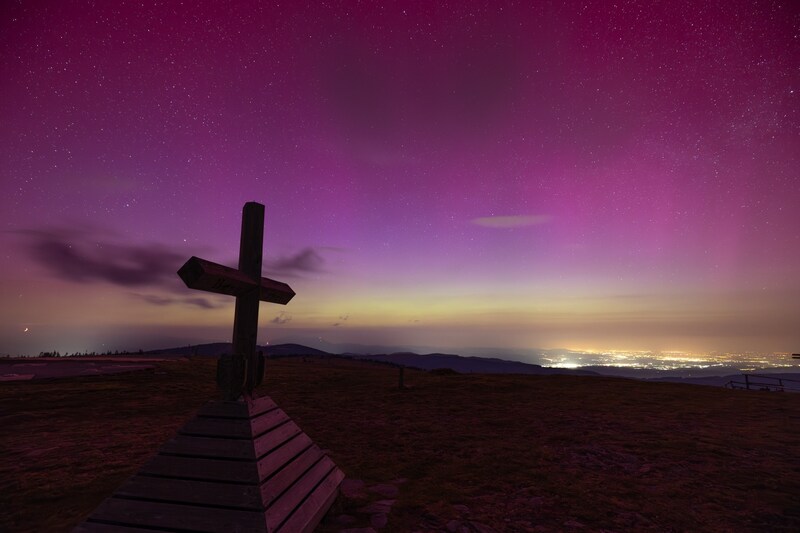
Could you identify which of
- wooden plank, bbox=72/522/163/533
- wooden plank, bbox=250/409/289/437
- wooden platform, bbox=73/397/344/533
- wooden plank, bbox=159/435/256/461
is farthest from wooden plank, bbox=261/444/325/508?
wooden plank, bbox=72/522/163/533

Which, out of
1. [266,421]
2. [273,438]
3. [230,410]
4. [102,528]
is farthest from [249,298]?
[102,528]

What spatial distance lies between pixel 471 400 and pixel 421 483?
839 cm

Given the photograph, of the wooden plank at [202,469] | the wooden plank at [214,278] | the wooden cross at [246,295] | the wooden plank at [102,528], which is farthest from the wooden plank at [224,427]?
the wooden plank at [214,278]

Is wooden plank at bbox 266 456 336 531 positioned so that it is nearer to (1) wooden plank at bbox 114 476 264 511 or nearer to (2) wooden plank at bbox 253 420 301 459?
(1) wooden plank at bbox 114 476 264 511

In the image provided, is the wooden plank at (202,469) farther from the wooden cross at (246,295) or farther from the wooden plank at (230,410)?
the wooden cross at (246,295)

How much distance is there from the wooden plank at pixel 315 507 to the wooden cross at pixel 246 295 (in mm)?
1446

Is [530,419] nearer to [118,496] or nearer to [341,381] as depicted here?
[118,496]

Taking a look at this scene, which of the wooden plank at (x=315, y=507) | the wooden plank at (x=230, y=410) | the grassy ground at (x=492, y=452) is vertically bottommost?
the grassy ground at (x=492, y=452)

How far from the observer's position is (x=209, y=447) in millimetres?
3820

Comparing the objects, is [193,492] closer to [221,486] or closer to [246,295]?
[221,486]

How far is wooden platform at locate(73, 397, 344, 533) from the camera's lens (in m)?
3.34

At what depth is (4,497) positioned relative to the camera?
199 inches

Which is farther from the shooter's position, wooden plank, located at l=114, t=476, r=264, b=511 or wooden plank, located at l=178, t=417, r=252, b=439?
wooden plank, located at l=178, t=417, r=252, b=439

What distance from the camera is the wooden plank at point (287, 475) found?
11.5 ft
